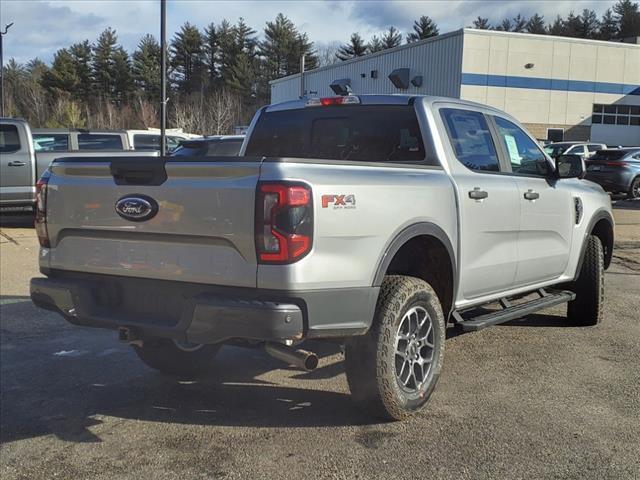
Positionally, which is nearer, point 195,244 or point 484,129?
point 195,244

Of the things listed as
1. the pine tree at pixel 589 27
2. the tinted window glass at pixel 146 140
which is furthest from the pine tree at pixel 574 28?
the tinted window glass at pixel 146 140

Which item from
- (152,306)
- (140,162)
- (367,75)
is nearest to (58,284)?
(152,306)

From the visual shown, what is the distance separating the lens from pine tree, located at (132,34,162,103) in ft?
223

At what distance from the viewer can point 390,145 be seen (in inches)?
182

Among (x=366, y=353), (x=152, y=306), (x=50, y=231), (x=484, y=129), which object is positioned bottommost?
(x=366, y=353)

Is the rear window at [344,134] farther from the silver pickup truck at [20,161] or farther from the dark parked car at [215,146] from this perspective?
the dark parked car at [215,146]

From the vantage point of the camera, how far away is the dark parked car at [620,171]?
1995 cm

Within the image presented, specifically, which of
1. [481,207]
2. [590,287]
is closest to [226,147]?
[590,287]

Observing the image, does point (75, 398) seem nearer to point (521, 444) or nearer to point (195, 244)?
point (195, 244)

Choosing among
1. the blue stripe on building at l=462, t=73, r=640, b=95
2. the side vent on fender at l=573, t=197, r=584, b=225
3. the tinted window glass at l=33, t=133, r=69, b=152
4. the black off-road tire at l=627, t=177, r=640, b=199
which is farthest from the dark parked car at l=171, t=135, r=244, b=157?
the blue stripe on building at l=462, t=73, r=640, b=95

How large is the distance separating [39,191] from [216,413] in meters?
1.80

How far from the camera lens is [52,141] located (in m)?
13.7

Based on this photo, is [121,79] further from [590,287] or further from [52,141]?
[590,287]

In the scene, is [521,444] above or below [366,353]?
below
